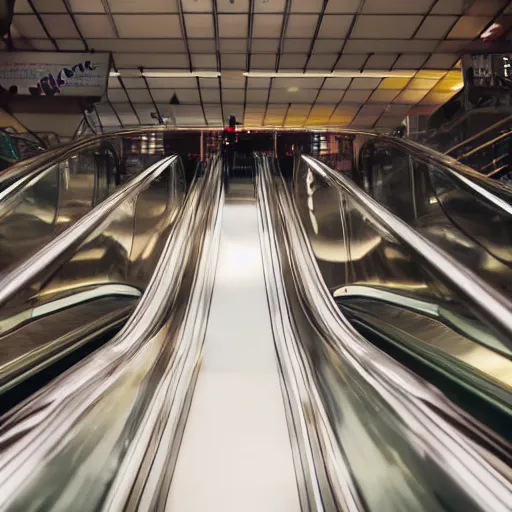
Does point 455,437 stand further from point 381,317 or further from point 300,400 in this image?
point 381,317

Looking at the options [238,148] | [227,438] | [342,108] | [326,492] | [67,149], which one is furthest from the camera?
[342,108]

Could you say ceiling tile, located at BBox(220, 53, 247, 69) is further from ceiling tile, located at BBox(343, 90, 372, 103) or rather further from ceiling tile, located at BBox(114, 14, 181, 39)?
ceiling tile, located at BBox(343, 90, 372, 103)

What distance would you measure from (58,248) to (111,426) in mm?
1043

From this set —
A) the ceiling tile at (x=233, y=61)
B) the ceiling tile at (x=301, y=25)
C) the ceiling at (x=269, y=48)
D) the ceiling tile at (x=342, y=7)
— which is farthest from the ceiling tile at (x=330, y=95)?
the ceiling tile at (x=342, y=7)

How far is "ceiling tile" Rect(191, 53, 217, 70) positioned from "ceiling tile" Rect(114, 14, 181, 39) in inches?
38.7

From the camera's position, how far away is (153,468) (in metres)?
1.67

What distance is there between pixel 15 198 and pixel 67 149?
0.92 meters

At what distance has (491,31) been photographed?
10484 millimetres

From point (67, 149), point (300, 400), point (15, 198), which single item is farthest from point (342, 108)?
point (300, 400)

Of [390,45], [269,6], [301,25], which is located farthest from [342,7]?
[390,45]

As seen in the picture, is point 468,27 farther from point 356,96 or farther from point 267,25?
point 267,25

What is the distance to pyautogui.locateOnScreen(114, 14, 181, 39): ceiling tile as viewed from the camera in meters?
10.1

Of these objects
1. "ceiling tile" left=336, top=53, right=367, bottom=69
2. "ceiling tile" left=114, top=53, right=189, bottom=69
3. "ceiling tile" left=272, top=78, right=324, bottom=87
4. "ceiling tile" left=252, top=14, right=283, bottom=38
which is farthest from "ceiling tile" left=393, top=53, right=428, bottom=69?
"ceiling tile" left=114, top=53, right=189, bottom=69

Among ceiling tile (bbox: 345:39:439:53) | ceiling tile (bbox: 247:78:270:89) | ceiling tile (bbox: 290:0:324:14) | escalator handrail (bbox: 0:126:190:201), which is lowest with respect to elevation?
escalator handrail (bbox: 0:126:190:201)
